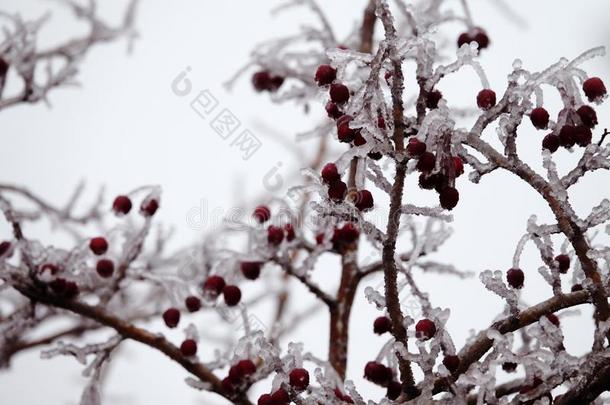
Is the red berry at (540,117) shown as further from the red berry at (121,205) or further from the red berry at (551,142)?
the red berry at (121,205)

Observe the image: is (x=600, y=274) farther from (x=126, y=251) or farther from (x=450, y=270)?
(x=126, y=251)

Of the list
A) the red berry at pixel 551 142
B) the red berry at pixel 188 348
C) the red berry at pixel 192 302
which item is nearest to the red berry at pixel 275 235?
the red berry at pixel 192 302

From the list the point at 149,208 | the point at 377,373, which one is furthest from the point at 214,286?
the point at 377,373

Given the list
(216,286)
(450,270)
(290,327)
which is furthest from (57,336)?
(450,270)

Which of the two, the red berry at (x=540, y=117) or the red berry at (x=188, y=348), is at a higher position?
the red berry at (x=540, y=117)

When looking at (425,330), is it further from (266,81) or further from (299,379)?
(266,81)

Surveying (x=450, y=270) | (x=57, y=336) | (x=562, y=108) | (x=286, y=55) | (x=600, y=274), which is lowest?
(x=57, y=336)
